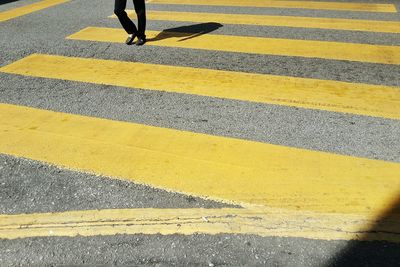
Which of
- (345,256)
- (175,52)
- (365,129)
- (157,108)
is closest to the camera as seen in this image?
(345,256)

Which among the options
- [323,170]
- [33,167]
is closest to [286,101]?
[323,170]

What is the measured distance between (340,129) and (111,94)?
8.23ft

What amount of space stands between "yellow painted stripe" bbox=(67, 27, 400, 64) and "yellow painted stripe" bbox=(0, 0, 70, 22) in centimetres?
221

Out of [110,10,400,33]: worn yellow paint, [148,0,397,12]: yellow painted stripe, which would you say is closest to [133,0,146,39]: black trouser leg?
[110,10,400,33]: worn yellow paint

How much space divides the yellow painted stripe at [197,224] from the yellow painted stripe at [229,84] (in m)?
1.76

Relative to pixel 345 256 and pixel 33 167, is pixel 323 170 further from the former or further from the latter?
pixel 33 167

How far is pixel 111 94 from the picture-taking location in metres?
4.80

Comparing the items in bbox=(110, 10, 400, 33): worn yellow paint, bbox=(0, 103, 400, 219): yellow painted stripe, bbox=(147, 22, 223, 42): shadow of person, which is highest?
bbox=(110, 10, 400, 33): worn yellow paint

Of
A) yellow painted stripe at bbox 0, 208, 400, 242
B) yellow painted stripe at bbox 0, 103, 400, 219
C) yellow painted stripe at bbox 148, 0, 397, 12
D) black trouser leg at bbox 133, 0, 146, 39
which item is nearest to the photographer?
yellow painted stripe at bbox 0, 208, 400, 242

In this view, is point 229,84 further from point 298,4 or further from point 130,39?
point 298,4

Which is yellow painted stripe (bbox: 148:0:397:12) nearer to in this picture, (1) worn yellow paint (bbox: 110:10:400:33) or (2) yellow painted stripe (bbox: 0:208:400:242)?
(1) worn yellow paint (bbox: 110:10:400:33)

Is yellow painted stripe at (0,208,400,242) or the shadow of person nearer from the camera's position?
yellow painted stripe at (0,208,400,242)

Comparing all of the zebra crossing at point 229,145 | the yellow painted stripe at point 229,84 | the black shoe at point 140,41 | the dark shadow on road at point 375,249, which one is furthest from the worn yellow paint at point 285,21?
the dark shadow on road at point 375,249

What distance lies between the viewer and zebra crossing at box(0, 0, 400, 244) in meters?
3.06
